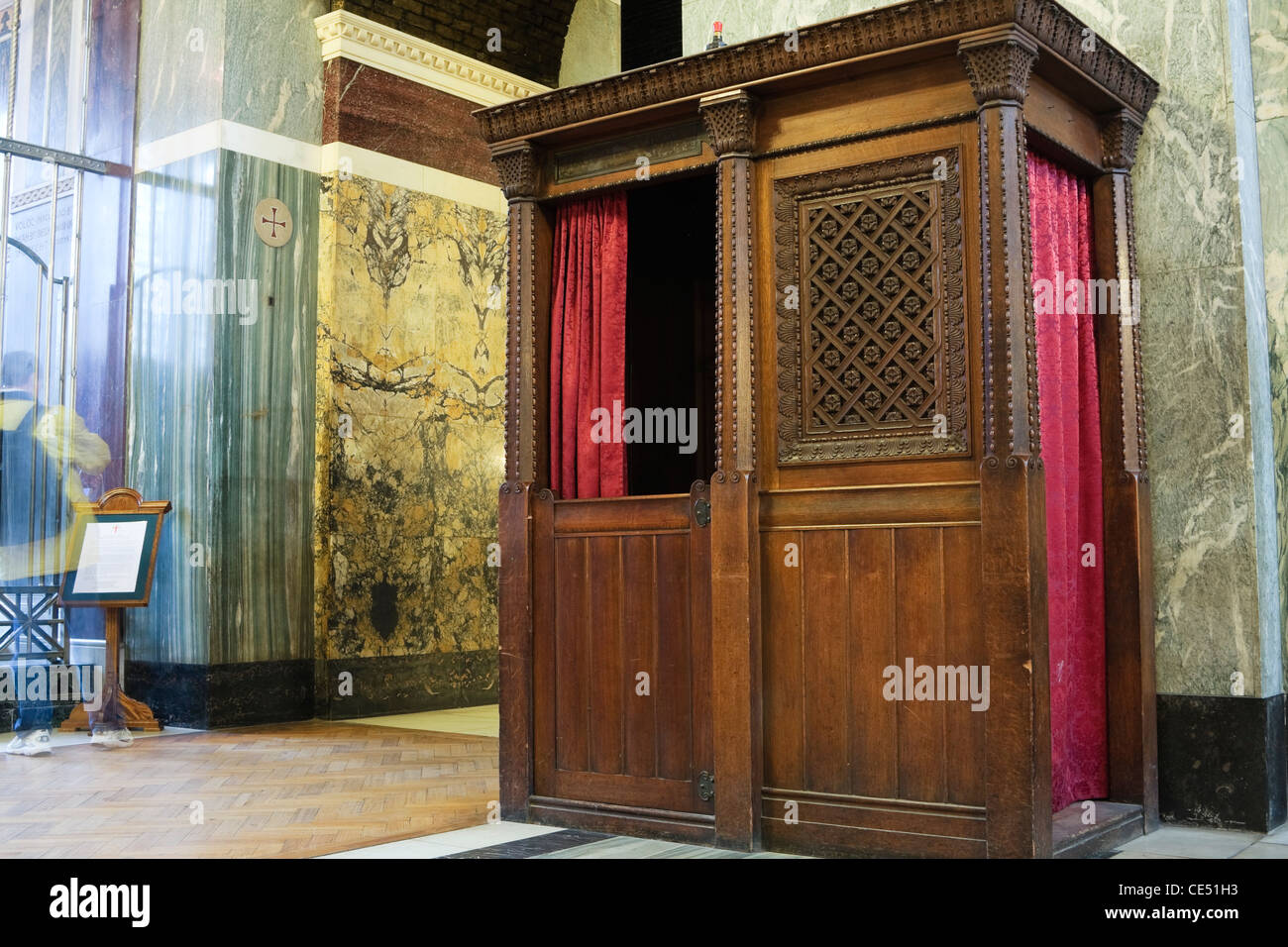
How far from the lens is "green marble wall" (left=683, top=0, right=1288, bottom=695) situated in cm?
508

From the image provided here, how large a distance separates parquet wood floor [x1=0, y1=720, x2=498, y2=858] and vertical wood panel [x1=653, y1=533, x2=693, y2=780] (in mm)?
957

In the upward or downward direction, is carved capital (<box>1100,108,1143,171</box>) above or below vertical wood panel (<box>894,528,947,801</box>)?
above

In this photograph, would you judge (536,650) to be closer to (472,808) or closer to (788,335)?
(472,808)

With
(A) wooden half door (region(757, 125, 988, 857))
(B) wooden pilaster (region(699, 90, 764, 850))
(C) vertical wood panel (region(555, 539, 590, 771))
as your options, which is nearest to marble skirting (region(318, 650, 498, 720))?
(C) vertical wood panel (region(555, 539, 590, 771))

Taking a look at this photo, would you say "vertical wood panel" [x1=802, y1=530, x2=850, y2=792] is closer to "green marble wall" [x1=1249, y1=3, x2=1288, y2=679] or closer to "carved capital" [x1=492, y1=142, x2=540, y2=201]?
"carved capital" [x1=492, y1=142, x2=540, y2=201]

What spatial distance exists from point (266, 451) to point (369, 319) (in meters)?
1.30

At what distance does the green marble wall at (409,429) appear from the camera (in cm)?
908

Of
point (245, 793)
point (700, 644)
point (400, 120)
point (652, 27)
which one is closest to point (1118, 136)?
point (700, 644)

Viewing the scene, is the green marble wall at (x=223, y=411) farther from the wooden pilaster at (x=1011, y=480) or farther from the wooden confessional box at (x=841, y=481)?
the wooden pilaster at (x=1011, y=480)

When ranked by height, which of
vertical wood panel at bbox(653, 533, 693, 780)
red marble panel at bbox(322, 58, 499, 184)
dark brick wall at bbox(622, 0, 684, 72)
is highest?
dark brick wall at bbox(622, 0, 684, 72)

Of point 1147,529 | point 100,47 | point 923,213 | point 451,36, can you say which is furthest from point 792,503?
point 100,47

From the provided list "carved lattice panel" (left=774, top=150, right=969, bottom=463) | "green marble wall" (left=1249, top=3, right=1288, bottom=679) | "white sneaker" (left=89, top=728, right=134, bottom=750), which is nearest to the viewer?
"carved lattice panel" (left=774, top=150, right=969, bottom=463)

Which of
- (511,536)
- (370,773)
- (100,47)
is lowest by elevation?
(370,773)

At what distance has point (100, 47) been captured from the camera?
9.53m
